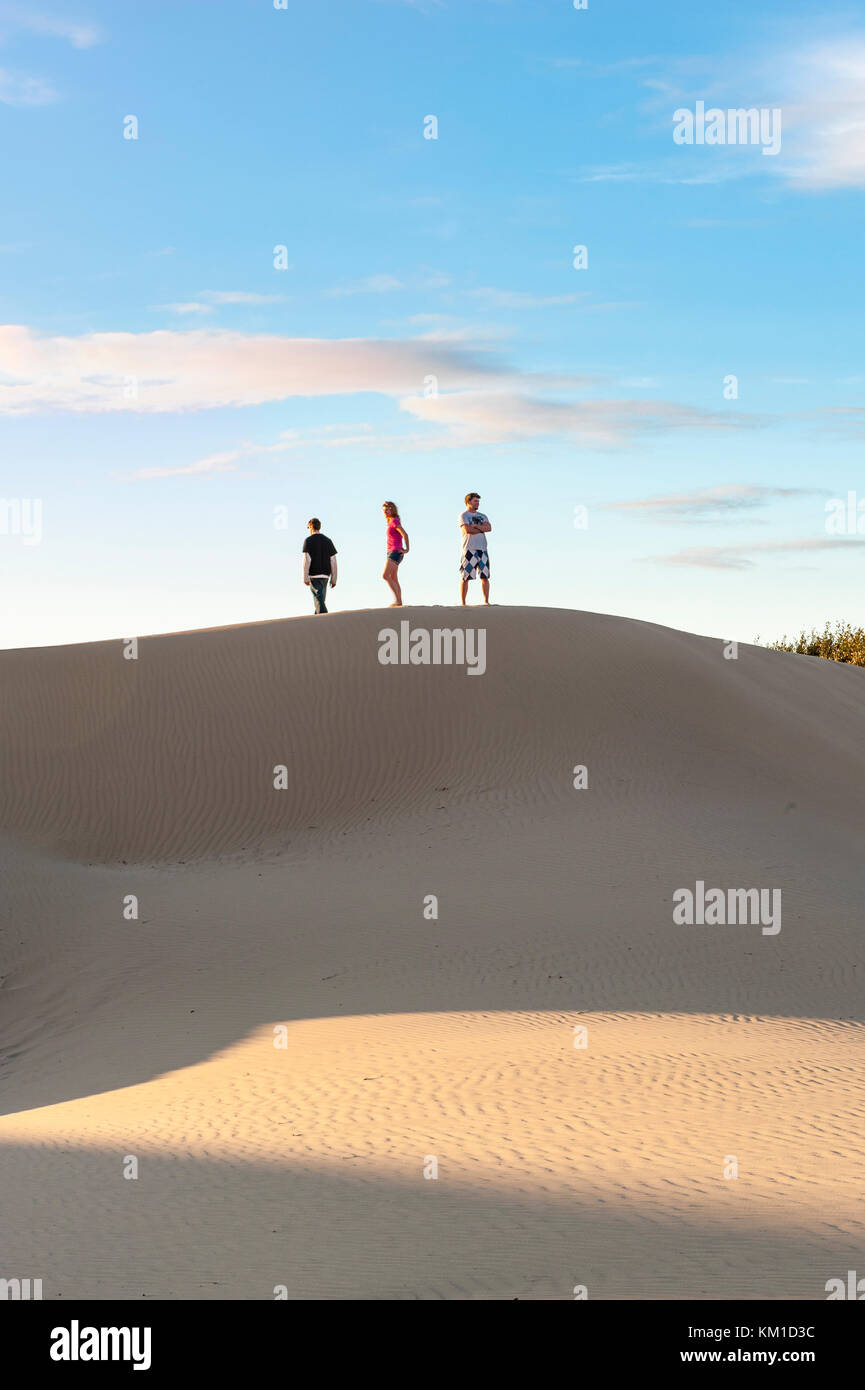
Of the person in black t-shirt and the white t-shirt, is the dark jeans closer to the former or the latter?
the person in black t-shirt

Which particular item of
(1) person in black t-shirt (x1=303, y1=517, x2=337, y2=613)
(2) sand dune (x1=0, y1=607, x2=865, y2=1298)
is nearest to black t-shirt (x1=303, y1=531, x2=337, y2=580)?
(1) person in black t-shirt (x1=303, y1=517, x2=337, y2=613)

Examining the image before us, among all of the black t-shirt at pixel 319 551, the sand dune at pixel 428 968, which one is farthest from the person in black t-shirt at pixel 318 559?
the sand dune at pixel 428 968

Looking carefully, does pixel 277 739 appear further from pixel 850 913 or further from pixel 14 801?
pixel 850 913

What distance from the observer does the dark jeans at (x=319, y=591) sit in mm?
20375

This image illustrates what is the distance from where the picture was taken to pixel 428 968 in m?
11.2

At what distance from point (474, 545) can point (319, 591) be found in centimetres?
284

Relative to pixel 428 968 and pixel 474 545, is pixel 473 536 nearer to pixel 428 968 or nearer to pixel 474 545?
pixel 474 545

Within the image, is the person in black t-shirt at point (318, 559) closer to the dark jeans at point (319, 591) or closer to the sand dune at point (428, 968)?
the dark jeans at point (319, 591)

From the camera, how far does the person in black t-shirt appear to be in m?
19.6

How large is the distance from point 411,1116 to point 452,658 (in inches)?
563

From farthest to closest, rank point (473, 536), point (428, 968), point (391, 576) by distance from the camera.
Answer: point (391, 576)
point (473, 536)
point (428, 968)

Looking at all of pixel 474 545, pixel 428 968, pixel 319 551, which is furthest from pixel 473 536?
pixel 428 968

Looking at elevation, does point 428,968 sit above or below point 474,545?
below
